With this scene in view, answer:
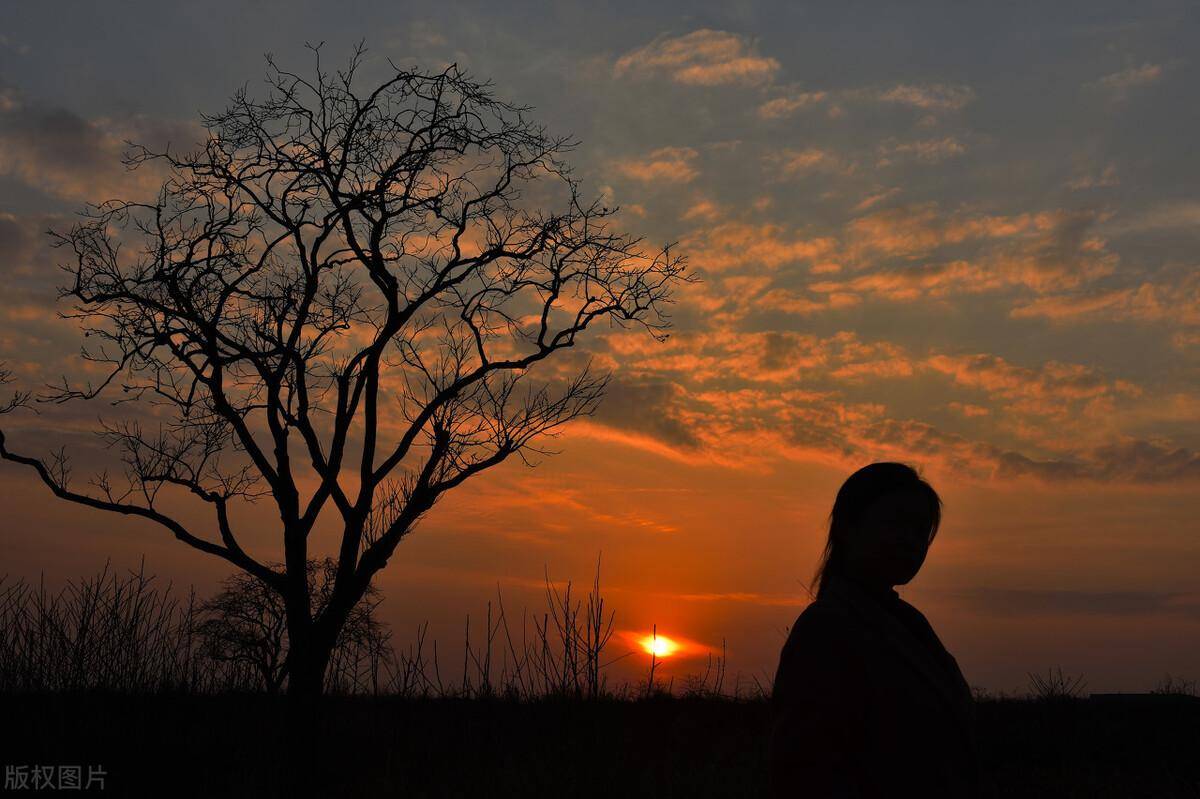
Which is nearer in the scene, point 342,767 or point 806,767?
point 806,767

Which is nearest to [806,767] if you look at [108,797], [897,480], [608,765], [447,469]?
[897,480]

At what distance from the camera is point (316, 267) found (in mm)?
13031

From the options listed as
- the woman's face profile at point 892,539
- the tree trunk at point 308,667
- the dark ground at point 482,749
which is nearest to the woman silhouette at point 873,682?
the woman's face profile at point 892,539

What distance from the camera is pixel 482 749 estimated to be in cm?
1098

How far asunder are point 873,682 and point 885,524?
475 millimetres

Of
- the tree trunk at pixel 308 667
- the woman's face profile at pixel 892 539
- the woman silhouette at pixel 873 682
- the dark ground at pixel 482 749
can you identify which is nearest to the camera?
the woman silhouette at pixel 873 682

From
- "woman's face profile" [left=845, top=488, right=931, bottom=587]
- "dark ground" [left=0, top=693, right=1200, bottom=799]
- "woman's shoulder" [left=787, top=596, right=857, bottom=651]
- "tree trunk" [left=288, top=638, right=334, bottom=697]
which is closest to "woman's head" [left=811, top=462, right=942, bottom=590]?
"woman's face profile" [left=845, top=488, right=931, bottom=587]

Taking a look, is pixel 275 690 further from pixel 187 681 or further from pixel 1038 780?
pixel 1038 780

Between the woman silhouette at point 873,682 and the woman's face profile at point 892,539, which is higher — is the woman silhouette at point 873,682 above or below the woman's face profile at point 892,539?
below

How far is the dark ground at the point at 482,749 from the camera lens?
373 inches

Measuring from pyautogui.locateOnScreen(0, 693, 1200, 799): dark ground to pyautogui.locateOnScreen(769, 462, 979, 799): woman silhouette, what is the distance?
21.7 feet

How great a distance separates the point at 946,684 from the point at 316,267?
1169cm

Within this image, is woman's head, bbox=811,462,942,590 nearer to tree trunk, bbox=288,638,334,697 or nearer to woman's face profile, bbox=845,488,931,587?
woman's face profile, bbox=845,488,931,587

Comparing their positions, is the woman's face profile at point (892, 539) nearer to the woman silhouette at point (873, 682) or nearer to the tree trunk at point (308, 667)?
the woman silhouette at point (873, 682)
